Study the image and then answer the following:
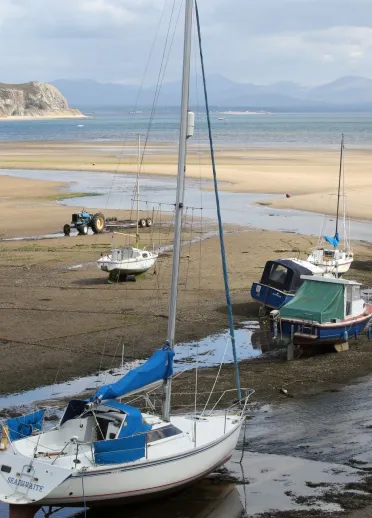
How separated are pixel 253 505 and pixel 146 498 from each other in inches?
80.4

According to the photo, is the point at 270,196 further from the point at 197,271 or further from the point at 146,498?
the point at 146,498

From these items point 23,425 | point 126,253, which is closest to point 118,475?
point 23,425

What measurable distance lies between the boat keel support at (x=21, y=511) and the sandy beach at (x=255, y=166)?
4167cm

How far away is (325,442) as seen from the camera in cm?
1998

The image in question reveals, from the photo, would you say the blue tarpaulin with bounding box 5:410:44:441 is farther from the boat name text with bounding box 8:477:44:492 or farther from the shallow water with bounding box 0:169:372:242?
the shallow water with bounding box 0:169:372:242

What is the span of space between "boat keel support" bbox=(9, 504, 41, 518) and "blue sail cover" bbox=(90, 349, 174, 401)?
2.22 metres

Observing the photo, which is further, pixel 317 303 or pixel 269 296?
pixel 269 296

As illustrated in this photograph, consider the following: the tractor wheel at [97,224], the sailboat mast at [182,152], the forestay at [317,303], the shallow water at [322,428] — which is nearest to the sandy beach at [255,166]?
the tractor wheel at [97,224]

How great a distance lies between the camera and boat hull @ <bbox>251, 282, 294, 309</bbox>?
3020 centimetres

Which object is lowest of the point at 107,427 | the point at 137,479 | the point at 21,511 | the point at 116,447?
the point at 21,511

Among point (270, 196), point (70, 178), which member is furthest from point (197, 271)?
point (70, 178)

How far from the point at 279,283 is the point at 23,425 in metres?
15.9

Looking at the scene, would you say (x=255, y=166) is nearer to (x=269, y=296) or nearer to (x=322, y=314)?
(x=269, y=296)

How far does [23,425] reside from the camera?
16688mm
